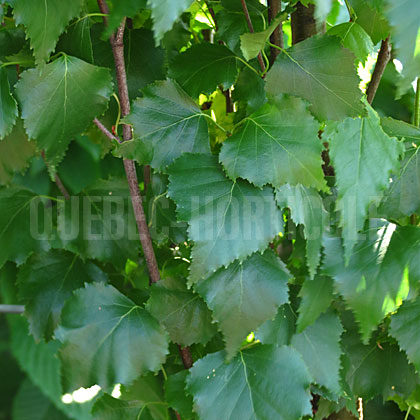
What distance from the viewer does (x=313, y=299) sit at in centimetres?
47

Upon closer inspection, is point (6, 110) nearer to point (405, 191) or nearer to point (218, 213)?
point (218, 213)

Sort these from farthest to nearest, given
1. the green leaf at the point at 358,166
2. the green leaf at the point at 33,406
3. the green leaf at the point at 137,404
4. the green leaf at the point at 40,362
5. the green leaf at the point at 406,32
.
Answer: the green leaf at the point at 33,406 → the green leaf at the point at 40,362 → the green leaf at the point at 137,404 → the green leaf at the point at 358,166 → the green leaf at the point at 406,32

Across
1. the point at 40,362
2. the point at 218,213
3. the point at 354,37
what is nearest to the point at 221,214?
the point at 218,213

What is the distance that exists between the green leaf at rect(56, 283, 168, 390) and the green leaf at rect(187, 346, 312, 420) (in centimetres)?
4

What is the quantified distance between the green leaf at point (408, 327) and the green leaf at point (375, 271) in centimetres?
4

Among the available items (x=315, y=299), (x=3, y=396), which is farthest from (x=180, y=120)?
(x=3, y=396)

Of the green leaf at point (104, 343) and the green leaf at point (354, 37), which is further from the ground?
the green leaf at point (354, 37)

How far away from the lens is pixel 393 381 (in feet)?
1.82

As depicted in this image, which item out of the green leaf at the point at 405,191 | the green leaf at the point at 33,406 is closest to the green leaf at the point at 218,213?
the green leaf at the point at 405,191

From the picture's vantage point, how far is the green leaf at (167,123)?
0.44 meters

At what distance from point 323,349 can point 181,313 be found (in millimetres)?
124

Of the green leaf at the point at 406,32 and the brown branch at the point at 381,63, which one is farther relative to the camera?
the brown branch at the point at 381,63

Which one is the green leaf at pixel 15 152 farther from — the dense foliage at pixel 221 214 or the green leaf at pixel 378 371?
the green leaf at pixel 378 371

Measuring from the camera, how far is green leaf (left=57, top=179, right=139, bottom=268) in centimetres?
54
